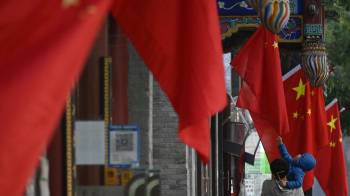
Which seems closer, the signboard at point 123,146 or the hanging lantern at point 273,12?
the signboard at point 123,146

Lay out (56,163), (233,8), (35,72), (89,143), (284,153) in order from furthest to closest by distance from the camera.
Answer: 1. (233,8)
2. (284,153)
3. (89,143)
4. (56,163)
5. (35,72)

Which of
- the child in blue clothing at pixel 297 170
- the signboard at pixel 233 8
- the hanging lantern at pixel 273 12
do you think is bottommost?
the child in blue clothing at pixel 297 170

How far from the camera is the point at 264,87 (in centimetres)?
909

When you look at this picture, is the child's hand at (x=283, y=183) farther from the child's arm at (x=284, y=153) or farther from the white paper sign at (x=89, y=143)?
the white paper sign at (x=89, y=143)

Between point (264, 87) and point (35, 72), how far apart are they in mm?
6917

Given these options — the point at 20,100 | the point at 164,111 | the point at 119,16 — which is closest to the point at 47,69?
the point at 20,100

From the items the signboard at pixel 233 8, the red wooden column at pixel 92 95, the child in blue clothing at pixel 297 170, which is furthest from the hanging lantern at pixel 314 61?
the red wooden column at pixel 92 95

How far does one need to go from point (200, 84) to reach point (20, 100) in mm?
1860

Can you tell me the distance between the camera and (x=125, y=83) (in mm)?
5707

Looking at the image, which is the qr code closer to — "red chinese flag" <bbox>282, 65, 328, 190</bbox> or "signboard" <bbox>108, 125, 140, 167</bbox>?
"signboard" <bbox>108, 125, 140, 167</bbox>

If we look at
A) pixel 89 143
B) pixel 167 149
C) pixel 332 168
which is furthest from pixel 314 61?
pixel 89 143

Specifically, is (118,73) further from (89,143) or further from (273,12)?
(273,12)

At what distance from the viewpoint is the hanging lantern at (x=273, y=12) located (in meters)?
6.41

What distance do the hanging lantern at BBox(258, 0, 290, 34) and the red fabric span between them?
77.8 inches
